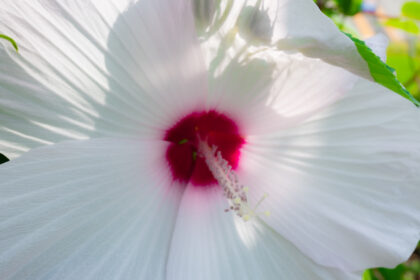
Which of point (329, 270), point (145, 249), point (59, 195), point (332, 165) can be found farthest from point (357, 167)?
point (59, 195)

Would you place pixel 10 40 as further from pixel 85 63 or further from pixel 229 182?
pixel 229 182

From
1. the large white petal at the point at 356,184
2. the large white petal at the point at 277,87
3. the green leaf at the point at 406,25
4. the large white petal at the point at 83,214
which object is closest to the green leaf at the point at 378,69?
the large white petal at the point at 277,87

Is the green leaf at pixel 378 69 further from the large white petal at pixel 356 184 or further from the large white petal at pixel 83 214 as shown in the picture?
the large white petal at pixel 83 214

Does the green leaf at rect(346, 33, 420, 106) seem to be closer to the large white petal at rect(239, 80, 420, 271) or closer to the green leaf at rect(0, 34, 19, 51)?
the large white petal at rect(239, 80, 420, 271)

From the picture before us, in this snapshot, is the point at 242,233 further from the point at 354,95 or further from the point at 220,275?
the point at 354,95

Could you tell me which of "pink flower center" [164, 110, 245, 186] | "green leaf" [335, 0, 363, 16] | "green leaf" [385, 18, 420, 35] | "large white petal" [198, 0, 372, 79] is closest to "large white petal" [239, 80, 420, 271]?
"pink flower center" [164, 110, 245, 186]

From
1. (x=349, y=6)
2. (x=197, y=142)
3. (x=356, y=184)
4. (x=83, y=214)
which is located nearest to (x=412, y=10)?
(x=349, y=6)

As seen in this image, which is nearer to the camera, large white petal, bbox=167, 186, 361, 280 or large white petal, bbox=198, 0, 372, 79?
large white petal, bbox=198, 0, 372, 79
